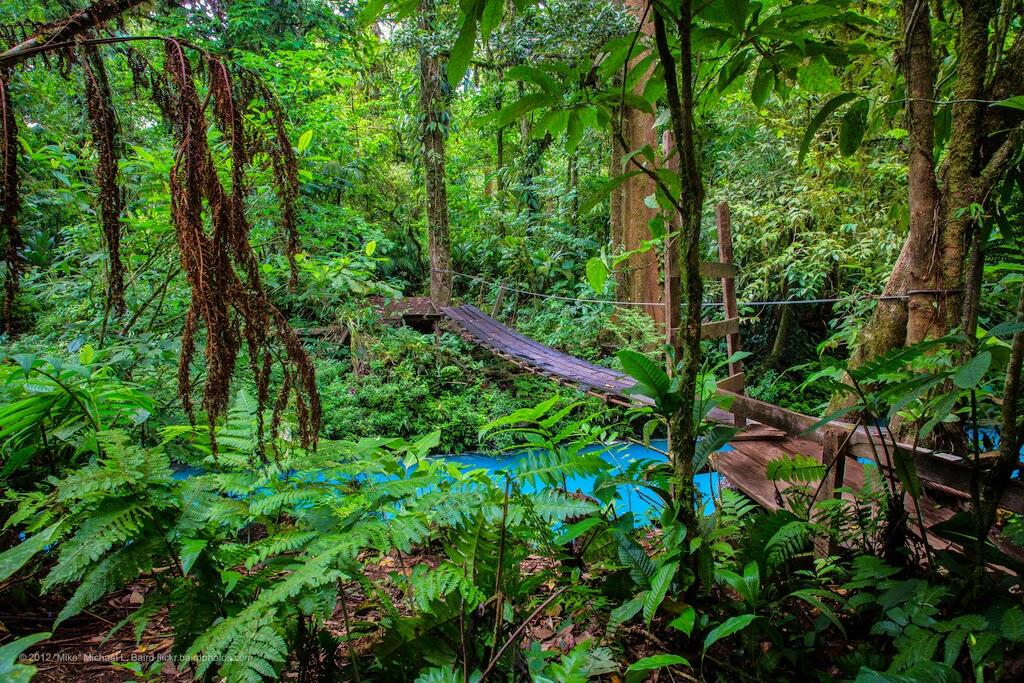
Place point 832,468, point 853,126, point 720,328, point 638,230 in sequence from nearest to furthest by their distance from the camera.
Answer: point 853,126 → point 832,468 → point 720,328 → point 638,230

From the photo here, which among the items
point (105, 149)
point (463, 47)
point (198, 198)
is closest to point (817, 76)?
point (463, 47)

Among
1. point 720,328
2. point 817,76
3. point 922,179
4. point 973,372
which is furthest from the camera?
point 720,328

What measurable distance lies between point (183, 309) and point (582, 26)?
14.8 ft

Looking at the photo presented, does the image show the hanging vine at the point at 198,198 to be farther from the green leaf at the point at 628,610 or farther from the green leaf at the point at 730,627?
the green leaf at the point at 730,627

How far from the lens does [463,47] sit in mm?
710

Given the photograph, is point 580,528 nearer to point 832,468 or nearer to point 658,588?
point 658,588

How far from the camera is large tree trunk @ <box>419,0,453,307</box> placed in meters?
6.26

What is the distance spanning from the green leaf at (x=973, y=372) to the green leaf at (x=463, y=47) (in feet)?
2.40

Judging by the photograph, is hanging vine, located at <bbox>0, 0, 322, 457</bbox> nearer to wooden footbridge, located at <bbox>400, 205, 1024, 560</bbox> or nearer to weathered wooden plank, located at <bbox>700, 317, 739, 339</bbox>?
wooden footbridge, located at <bbox>400, 205, 1024, 560</bbox>

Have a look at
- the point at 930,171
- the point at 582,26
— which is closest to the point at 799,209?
the point at 582,26

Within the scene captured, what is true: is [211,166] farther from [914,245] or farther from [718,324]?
[718,324]

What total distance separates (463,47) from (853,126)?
0.84 metres

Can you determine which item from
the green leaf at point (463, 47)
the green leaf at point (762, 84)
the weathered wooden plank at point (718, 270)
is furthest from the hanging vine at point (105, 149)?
the weathered wooden plank at point (718, 270)

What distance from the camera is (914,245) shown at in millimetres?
1489
